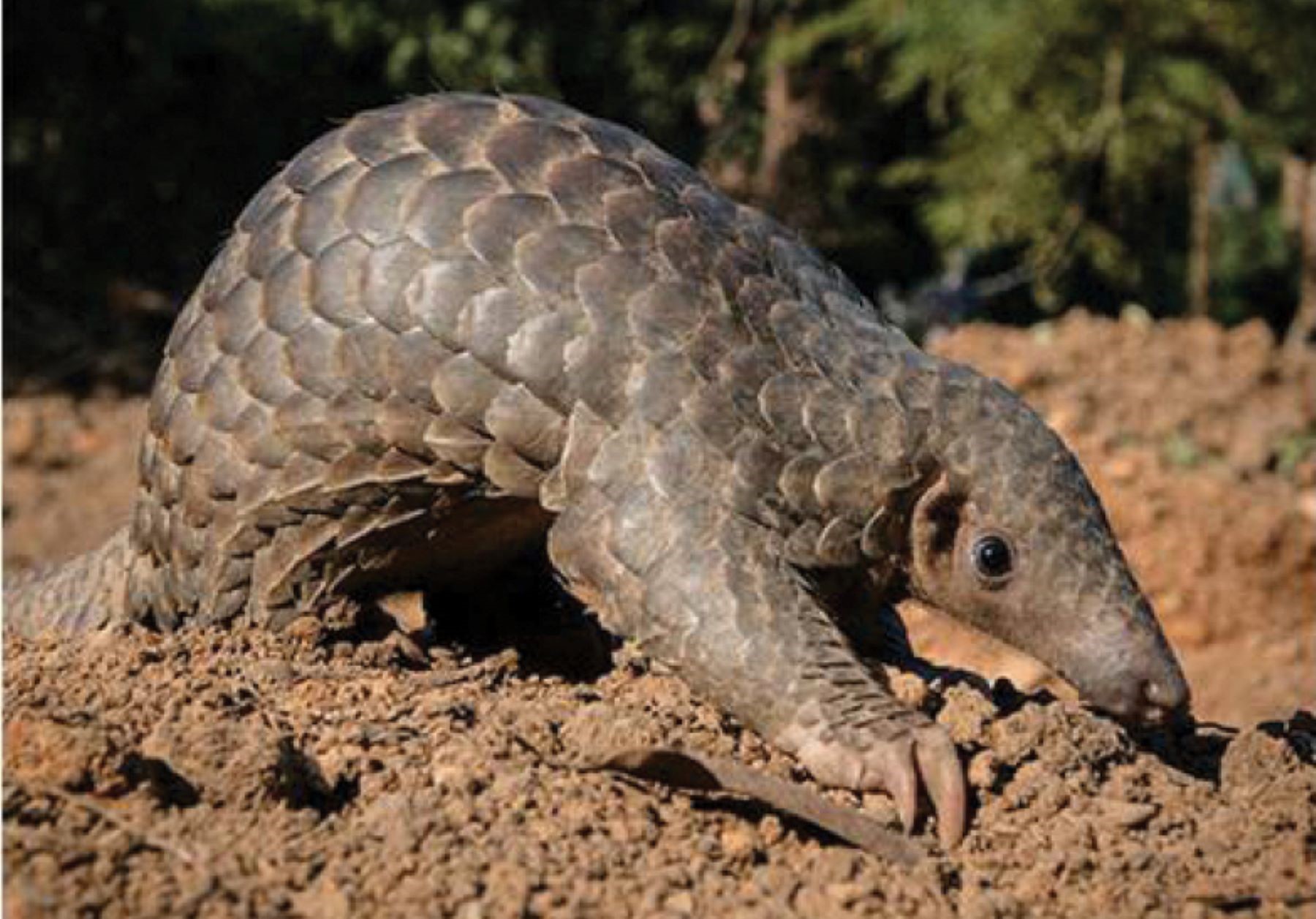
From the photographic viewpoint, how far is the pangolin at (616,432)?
360 centimetres

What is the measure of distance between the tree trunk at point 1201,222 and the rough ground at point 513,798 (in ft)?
21.3

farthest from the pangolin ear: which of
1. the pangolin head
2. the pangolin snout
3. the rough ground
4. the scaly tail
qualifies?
the scaly tail

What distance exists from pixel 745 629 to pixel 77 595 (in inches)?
70.5

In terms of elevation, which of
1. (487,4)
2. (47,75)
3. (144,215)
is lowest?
(144,215)

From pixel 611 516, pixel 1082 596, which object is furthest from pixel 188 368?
pixel 1082 596

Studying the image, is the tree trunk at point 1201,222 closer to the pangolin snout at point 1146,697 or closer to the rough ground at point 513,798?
the rough ground at point 513,798

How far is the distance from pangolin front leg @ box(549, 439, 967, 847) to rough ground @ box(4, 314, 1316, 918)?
0.25 feet

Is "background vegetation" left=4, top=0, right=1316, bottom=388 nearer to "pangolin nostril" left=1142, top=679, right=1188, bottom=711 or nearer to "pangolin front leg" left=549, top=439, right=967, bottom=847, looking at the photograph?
"pangolin nostril" left=1142, top=679, right=1188, bottom=711

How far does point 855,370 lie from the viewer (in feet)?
12.5

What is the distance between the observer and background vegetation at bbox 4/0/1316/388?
32.2 feet

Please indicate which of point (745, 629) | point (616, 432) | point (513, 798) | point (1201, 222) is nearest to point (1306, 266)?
point (1201, 222)

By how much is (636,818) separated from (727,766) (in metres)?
0.19

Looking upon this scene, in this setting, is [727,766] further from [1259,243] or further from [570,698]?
[1259,243]

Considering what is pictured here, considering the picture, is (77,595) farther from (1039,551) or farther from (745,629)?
(1039,551)
